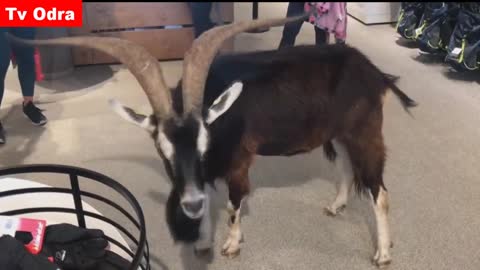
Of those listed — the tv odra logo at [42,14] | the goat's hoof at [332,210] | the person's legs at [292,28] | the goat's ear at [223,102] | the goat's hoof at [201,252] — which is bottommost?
the goat's hoof at [201,252]

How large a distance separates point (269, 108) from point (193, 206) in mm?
520

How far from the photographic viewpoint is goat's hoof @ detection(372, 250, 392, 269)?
1.93m

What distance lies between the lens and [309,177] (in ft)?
8.32

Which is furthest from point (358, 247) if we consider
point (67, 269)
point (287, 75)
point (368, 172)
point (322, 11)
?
point (322, 11)

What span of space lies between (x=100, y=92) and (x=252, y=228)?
1.79 meters

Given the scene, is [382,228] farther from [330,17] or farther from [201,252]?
[330,17]

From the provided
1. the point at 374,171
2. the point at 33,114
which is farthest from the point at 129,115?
the point at 33,114

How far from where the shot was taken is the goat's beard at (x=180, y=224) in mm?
1703

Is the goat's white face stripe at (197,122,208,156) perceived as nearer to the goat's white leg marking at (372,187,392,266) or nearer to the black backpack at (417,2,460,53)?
the goat's white leg marking at (372,187,392,266)

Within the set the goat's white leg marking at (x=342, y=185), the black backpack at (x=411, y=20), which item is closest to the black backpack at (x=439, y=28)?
the black backpack at (x=411, y=20)

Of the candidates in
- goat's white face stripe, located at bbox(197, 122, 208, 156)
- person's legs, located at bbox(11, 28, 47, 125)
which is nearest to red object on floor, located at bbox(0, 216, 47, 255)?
goat's white face stripe, located at bbox(197, 122, 208, 156)

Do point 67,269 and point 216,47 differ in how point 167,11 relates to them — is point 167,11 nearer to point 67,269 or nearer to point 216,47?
point 216,47

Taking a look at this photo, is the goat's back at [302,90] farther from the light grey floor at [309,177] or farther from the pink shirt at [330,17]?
the pink shirt at [330,17]

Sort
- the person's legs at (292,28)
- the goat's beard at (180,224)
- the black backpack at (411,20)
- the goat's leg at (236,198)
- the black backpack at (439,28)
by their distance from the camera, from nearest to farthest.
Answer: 1. the goat's beard at (180,224)
2. the goat's leg at (236,198)
3. the person's legs at (292,28)
4. the black backpack at (439,28)
5. the black backpack at (411,20)
